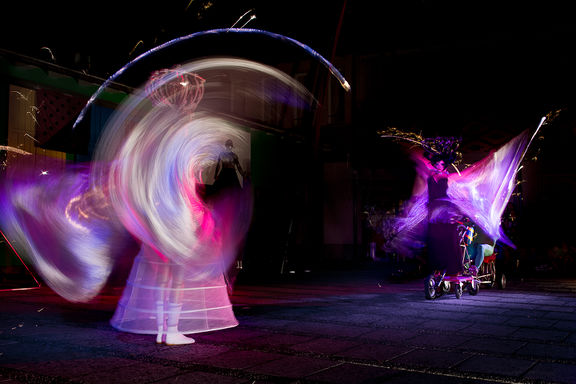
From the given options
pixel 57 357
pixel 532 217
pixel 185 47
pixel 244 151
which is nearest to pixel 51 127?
pixel 185 47

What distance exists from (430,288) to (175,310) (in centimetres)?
541

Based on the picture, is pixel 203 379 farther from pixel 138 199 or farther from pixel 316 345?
pixel 138 199

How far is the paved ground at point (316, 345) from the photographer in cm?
403

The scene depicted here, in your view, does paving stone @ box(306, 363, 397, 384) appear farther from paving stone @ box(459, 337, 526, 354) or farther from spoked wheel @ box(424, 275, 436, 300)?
spoked wheel @ box(424, 275, 436, 300)

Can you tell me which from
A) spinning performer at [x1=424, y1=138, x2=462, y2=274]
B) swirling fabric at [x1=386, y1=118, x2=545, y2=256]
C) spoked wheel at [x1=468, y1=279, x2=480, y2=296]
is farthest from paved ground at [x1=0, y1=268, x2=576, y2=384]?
swirling fabric at [x1=386, y1=118, x2=545, y2=256]

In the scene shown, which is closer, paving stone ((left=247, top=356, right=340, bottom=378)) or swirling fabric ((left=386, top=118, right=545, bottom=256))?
paving stone ((left=247, top=356, right=340, bottom=378))

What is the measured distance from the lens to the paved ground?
13.2 ft

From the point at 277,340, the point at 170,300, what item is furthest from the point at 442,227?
the point at 170,300

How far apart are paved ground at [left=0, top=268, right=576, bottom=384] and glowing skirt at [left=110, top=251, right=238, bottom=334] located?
0.76 ft

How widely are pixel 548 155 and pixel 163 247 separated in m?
14.8

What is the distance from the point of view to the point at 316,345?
17.0ft

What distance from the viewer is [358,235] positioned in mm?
20719

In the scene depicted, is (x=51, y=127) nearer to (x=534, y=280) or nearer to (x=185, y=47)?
(x=185, y=47)

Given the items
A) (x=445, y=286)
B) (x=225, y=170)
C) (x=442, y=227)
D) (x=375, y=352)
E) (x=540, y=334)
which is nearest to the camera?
(x=375, y=352)
